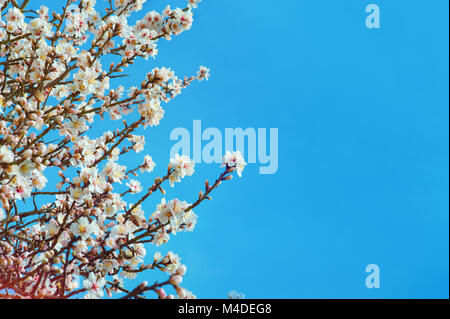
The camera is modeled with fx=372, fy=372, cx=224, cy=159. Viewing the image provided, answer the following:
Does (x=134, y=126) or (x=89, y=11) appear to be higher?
(x=89, y=11)

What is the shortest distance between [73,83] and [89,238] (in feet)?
4.50

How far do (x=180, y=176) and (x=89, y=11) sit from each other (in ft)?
7.05

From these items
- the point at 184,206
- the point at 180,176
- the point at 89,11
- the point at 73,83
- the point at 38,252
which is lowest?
the point at 38,252

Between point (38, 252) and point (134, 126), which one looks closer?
point (38, 252)

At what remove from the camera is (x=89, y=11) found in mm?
3869

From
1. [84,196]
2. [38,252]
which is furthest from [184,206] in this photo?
[38,252]
